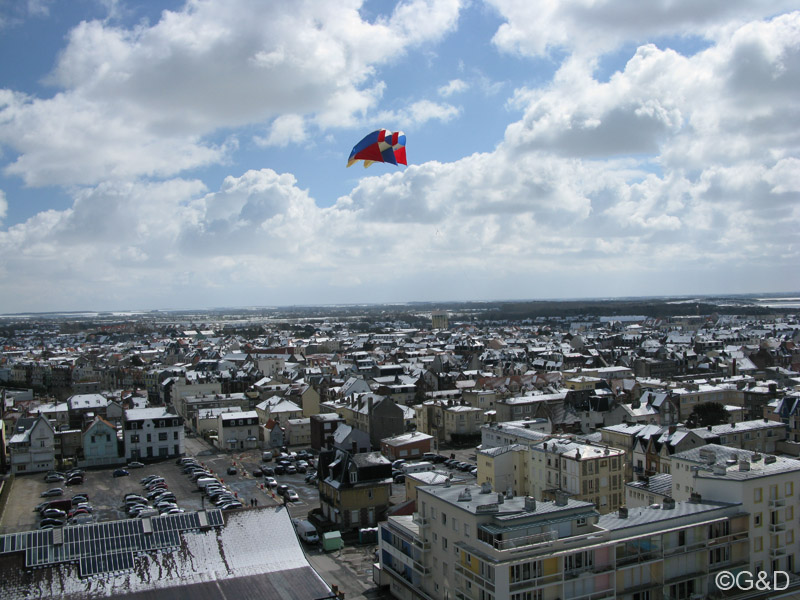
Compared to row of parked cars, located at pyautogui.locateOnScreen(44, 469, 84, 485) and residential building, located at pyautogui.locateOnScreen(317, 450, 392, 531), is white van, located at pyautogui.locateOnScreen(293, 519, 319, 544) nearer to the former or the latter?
residential building, located at pyautogui.locateOnScreen(317, 450, 392, 531)

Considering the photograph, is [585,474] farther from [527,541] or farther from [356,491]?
[527,541]

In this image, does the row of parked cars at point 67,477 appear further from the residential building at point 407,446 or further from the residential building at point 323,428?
the residential building at point 407,446

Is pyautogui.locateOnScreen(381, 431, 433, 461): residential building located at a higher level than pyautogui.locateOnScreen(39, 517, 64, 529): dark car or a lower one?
higher

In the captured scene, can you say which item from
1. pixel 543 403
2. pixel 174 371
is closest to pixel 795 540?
pixel 543 403

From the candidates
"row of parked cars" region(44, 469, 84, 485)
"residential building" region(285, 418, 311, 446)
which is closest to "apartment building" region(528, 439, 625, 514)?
"residential building" region(285, 418, 311, 446)

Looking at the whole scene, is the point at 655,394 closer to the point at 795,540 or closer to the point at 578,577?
the point at 795,540

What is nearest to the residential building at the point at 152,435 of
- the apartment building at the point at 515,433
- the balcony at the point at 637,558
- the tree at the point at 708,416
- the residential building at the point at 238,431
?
the residential building at the point at 238,431
